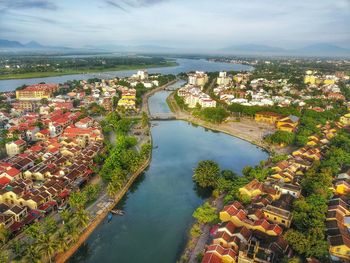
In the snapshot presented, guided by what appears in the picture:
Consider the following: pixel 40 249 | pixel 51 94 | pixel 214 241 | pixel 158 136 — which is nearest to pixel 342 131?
pixel 158 136

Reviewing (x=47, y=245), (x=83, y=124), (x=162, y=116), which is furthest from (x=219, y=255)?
(x=162, y=116)

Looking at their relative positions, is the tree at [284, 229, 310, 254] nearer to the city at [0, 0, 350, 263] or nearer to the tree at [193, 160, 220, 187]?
the city at [0, 0, 350, 263]

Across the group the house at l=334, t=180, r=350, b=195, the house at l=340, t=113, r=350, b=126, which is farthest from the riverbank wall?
the house at l=340, t=113, r=350, b=126

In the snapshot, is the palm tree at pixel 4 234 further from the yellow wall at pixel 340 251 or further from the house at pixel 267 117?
the house at pixel 267 117

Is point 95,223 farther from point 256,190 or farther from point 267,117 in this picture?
point 267,117

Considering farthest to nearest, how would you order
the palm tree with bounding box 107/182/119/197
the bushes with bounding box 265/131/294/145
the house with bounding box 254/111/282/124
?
the house with bounding box 254/111/282/124 < the bushes with bounding box 265/131/294/145 < the palm tree with bounding box 107/182/119/197

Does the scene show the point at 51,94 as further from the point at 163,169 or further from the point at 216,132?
the point at 163,169
